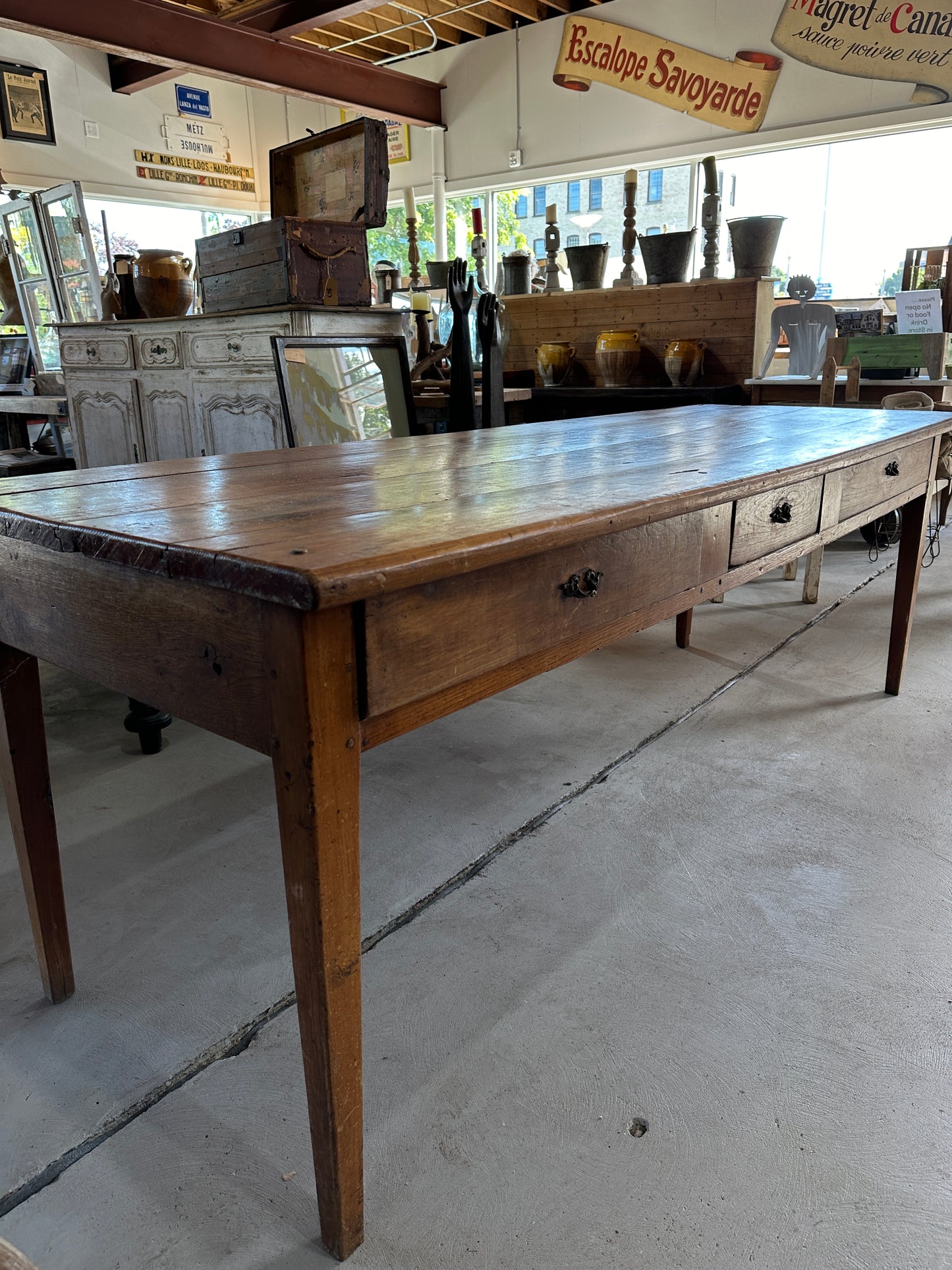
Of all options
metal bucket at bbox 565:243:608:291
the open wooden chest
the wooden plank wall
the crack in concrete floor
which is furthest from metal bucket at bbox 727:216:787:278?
the crack in concrete floor

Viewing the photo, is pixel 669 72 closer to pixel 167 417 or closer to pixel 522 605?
pixel 167 417

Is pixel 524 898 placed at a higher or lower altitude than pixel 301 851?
lower

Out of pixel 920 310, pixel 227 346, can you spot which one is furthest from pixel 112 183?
pixel 920 310

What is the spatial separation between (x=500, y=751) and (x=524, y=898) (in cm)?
56

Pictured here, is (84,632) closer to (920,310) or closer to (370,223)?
(370,223)

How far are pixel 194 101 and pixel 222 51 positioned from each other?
2324 mm

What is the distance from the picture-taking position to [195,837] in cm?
163

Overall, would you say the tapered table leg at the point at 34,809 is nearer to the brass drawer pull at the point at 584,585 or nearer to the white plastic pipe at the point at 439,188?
the brass drawer pull at the point at 584,585

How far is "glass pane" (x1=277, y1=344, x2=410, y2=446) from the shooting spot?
259cm

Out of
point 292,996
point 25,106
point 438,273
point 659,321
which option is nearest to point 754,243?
point 659,321

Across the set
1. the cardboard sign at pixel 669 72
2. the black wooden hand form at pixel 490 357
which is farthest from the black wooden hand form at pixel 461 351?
the cardboard sign at pixel 669 72

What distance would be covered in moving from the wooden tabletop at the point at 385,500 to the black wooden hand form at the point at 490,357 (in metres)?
1.34

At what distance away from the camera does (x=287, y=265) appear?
304cm

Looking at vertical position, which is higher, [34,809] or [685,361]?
[685,361]
